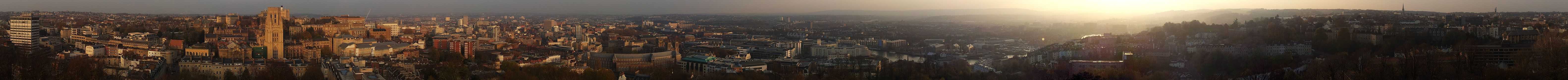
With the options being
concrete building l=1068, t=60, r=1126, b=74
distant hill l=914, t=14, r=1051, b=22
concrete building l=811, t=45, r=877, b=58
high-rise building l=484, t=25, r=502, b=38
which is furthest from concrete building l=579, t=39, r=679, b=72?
high-rise building l=484, t=25, r=502, b=38

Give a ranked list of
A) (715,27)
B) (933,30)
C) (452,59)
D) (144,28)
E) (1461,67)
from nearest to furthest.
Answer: (1461,67), (452,59), (933,30), (144,28), (715,27)

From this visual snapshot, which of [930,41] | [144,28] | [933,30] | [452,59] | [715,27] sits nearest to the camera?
[452,59]

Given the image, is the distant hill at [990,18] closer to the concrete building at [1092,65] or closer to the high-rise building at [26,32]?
the concrete building at [1092,65]

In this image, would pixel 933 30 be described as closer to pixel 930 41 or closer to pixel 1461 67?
pixel 930 41

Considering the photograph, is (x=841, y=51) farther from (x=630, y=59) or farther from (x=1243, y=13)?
(x=1243, y=13)

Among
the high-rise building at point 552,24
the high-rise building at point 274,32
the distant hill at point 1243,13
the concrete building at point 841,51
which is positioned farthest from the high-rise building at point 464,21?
the distant hill at point 1243,13

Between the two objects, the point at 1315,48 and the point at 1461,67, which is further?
the point at 1315,48

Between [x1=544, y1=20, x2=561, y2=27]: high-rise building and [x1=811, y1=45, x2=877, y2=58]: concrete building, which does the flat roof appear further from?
[x1=544, y1=20, x2=561, y2=27]: high-rise building

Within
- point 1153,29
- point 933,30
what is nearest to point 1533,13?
point 1153,29

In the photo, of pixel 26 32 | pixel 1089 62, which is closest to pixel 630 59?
pixel 1089 62
